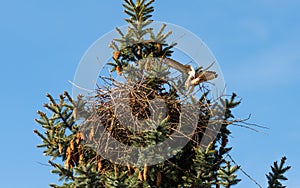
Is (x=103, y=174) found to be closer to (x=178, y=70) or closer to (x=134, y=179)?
(x=134, y=179)

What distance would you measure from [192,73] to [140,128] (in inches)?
45.4

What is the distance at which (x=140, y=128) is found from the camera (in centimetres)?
966

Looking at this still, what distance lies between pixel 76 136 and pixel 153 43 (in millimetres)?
1755

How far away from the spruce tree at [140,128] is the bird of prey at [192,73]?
2 centimetres

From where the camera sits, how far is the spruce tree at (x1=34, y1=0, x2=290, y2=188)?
9.27 meters

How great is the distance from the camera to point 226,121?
9906mm

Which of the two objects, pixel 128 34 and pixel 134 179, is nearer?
pixel 134 179

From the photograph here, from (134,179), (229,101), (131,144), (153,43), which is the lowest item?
(134,179)

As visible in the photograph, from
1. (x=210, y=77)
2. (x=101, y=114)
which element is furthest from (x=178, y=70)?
(x=101, y=114)

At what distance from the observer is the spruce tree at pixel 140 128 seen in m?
9.27

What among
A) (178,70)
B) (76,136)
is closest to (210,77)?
(178,70)

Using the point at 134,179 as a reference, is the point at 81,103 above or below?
above

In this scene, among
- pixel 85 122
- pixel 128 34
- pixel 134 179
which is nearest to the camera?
pixel 134 179

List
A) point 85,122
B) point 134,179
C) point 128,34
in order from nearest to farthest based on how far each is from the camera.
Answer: point 134,179
point 85,122
point 128,34
